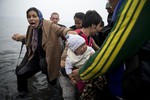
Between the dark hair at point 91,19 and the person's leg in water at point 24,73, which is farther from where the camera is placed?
the person's leg in water at point 24,73

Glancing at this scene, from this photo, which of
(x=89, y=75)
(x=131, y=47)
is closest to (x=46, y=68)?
(x=89, y=75)

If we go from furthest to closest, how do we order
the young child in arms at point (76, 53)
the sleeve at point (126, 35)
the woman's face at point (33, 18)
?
the woman's face at point (33, 18), the young child in arms at point (76, 53), the sleeve at point (126, 35)

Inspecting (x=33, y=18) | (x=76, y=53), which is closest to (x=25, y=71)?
(x=33, y=18)

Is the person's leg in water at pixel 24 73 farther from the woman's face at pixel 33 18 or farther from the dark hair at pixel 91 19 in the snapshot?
the dark hair at pixel 91 19

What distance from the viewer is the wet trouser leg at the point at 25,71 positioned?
15.9 feet

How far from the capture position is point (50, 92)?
17.1 ft

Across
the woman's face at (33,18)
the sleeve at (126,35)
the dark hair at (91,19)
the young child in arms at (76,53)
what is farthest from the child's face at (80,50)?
the woman's face at (33,18)

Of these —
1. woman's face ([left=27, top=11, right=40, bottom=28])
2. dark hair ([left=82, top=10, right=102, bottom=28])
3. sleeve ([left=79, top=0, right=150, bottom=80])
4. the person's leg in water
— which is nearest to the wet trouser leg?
the person's leg in water

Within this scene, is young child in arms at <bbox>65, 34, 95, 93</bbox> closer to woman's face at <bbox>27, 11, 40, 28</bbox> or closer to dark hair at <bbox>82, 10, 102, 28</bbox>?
dark hair at <bbox>82, 10, 102, 28</bbox>

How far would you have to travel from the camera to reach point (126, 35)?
4.24 feet

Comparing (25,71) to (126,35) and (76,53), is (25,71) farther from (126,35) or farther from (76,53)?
(126,35)

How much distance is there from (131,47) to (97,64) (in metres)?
0.29

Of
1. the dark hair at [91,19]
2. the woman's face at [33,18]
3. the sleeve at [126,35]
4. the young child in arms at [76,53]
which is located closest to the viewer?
the sleeve at [126,35]

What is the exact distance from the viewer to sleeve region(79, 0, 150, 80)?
4.05ft
